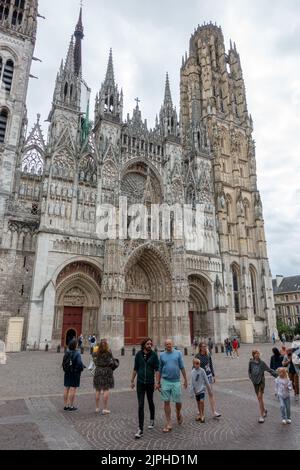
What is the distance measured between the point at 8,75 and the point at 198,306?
30.4 meters

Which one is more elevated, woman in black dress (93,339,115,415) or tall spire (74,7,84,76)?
tall spire (74,7,84,76)

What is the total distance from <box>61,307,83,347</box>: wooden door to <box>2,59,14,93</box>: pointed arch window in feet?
71.9

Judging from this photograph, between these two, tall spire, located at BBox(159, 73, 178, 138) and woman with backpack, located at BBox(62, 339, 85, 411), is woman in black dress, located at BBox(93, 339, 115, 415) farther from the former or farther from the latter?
tall spire, located at BBox(159, 73, 178, 138)

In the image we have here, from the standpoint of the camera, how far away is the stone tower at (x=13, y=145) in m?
23.9

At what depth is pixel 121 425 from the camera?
612 centimetres

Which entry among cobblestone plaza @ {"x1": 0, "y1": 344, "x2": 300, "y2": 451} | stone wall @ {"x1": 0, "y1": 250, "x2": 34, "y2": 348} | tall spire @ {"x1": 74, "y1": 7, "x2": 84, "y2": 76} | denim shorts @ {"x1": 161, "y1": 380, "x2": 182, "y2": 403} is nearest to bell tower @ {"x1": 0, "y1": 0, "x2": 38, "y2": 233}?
stone wall @ {"x1": 0, "y1": 250, "x2": 34, "y2": 348}

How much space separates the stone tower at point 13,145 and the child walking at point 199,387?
19.1 metres

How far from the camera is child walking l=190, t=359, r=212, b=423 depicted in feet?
20.8

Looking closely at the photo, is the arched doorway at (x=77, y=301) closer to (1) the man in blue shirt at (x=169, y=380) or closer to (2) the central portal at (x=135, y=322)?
(2) the central portal at (x=135, y=322)

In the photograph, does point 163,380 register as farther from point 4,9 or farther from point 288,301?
point 288,301

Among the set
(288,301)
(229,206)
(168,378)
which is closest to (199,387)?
(168,378)

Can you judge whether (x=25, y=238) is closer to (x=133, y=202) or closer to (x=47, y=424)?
(x=133, y=202)

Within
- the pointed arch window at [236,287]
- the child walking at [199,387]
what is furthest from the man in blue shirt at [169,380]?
the pointed arch window at [236,287]

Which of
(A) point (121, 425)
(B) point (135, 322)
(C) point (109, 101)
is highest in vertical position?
(C) point (109, 101)
